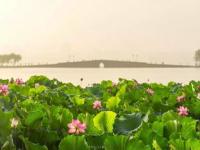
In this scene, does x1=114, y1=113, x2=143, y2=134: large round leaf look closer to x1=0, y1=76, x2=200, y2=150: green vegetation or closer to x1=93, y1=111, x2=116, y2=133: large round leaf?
x1=0, y1=76, x2=200, y2=150: green vegetation

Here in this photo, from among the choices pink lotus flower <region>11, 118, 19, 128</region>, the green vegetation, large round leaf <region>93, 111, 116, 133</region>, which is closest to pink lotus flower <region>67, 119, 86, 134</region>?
the green vegetation

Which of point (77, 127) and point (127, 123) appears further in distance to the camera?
point (127, 123)

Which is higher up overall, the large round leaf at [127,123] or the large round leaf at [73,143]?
the large round leaf at [73,143]

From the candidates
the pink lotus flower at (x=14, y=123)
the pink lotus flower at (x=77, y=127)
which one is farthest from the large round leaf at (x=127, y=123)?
the pink lotus flower at (x=14, y=123)

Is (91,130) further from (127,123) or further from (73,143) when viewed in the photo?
(73,143)

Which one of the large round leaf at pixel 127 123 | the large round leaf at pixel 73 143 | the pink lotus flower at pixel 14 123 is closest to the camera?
the large round leaf at pixel 73 143

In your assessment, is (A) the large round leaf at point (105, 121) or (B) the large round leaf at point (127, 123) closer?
(A) the large round leaf at point (105, 121)

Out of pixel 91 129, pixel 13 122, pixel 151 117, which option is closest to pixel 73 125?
pixel 91 129

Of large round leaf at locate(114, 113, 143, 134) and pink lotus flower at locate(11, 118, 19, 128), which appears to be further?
large round leaf at locate(114, 113, 143, 134)

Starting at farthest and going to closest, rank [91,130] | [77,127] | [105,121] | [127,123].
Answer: [127,123] → [105,121] → [91,130] → [77,127]

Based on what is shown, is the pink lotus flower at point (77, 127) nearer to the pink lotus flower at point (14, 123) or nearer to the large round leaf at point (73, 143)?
the pink lotus flower at point (14, 123)

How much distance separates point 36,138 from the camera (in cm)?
312

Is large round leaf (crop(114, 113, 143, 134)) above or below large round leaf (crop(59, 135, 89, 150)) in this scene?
below

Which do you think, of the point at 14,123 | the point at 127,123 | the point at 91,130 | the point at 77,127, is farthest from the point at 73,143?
the point at 127,123
